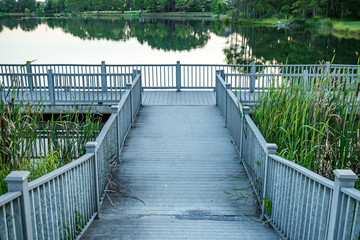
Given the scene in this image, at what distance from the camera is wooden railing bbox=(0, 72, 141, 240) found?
9.53 ft

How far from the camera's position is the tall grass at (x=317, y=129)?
14.7ft

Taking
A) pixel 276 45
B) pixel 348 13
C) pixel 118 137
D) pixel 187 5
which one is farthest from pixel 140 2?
pixel 118 137

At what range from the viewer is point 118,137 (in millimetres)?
6477

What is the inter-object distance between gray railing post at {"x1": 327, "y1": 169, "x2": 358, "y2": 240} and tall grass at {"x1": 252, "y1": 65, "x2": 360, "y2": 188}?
120 centimetres

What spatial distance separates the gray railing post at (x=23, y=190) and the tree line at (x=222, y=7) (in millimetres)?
60284

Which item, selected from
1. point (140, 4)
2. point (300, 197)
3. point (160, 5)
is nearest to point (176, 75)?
point (300, 197)

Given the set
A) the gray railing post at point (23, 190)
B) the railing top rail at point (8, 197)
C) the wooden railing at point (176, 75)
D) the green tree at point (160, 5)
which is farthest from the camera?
the green tree at point (160, 5)

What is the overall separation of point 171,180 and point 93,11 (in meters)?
137

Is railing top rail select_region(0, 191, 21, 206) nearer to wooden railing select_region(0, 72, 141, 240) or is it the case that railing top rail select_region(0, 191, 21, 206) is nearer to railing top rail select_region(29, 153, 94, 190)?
wooden railing select_region(0, 72, 141, 240)

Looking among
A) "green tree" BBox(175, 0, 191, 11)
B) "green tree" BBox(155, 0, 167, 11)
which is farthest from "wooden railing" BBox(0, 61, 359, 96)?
"green tree" BBox(155, 0, 167, 11)

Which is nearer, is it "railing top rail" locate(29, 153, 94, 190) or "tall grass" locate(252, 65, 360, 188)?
"railing top rail" locate(29, 153, 94, 190)

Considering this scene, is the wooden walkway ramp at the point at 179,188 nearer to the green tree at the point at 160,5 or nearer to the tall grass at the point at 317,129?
the tall grass at the point at 317,129

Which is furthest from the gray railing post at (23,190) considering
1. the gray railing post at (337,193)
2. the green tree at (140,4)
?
the green tree at (140,4)

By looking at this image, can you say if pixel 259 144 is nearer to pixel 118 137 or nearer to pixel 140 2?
pixel 118 137
